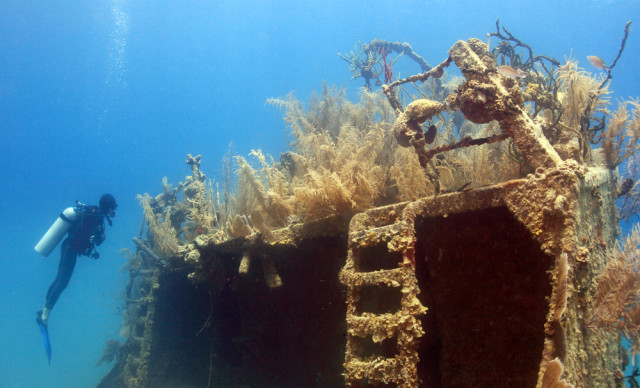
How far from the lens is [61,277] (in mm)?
10039

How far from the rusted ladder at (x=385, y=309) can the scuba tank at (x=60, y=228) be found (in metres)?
11.3

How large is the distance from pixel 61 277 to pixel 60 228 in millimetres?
1933

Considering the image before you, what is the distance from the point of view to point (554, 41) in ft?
368

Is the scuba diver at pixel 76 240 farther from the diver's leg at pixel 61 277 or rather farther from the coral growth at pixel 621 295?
the coral growth at pixel 621 295

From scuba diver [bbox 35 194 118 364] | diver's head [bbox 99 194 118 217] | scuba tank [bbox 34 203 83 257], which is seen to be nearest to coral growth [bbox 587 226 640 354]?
diver's head [bbox 99 194 118 217]

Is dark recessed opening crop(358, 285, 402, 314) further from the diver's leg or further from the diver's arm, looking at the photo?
the diver's leg

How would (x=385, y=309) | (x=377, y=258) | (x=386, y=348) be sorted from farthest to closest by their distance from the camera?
(x=377, y=258) < (x=385, y=309) < (x=386, y=348)

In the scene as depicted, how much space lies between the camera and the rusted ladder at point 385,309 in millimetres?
2311

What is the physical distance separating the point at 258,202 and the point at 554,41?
15057cm

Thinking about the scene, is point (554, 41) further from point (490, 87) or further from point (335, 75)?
point (490, 87)

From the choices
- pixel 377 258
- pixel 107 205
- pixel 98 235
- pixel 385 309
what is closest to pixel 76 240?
pixel 98 235

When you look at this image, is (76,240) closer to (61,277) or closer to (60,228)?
(61,277)

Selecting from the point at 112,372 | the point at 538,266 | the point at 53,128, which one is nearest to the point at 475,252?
the point at 538,266

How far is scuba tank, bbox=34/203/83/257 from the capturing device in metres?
10.3
